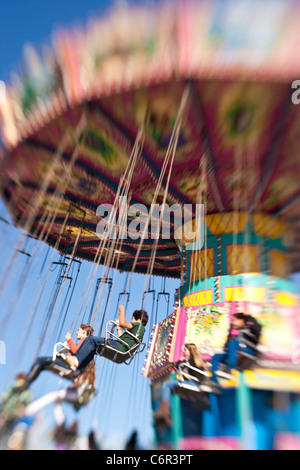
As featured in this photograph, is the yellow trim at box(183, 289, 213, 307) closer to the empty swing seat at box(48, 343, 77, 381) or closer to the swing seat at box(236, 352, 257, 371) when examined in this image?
the swing seat at box(236, 352, 257, 371)

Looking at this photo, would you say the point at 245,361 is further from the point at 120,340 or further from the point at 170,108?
the point at 170,108

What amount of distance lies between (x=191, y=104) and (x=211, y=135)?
0.84 metres

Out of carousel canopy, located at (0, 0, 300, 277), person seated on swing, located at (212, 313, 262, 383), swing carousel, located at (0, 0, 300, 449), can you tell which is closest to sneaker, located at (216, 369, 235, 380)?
person seated on swing, located at (212, 313, 262, 383)

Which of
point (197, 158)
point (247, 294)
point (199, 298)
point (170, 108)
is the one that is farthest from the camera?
point (199, 298)

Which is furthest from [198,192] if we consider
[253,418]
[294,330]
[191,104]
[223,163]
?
[253,418]

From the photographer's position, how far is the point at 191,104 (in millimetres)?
4625

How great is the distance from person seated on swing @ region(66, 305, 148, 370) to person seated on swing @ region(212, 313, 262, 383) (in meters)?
1.46

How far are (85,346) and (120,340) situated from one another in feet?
1.95

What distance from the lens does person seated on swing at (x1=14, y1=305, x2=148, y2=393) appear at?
175 inches

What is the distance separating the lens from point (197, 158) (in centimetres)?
601

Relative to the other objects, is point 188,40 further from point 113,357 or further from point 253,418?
point 253,418

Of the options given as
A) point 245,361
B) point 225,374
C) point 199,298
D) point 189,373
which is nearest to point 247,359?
point 245,361

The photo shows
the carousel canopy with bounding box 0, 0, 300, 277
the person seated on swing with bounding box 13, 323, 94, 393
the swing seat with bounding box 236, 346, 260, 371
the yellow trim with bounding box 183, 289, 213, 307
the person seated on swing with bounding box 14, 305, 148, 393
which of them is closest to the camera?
the carousel canopy with bounding box 0, 0, 300, 277

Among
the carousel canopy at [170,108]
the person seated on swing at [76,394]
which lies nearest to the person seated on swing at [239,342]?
the person seated on swing at [76,394]
